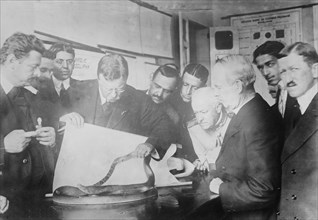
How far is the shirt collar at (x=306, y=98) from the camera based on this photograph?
8.10 ft

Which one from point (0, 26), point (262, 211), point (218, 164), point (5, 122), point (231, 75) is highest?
point (0, 26)

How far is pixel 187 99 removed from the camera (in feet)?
8.11

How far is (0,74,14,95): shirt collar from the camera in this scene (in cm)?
241

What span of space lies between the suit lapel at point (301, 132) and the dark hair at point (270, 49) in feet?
1.30

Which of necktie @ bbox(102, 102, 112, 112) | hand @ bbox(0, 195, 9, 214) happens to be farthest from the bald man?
hand @ bbox(0, 195, 9, 214)

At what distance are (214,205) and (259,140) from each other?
469 millimetres

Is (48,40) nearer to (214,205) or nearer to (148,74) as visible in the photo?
(148,74)

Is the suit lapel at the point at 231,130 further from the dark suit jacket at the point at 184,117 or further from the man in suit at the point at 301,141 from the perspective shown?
the man in suit at the point at 301,141

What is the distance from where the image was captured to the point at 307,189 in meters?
2.43

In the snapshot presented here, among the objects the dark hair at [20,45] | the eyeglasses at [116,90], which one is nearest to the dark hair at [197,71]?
the eyeglasses at [116,90]

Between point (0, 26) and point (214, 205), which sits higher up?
point (0, 26)

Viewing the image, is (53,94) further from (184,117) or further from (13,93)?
(184,117)

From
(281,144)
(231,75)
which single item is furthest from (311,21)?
(281,144)

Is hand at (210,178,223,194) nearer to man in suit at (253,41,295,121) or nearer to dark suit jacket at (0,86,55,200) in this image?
man in suit at (253,41,295,121)
